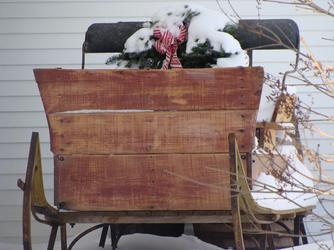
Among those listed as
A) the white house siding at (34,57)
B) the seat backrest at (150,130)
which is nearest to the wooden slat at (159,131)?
the seat backrest at (150,130)

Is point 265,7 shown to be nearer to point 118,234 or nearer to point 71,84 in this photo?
point 118,234

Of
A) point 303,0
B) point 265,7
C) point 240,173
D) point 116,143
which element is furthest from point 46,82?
point 265,7

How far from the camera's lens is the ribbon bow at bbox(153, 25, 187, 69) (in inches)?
124

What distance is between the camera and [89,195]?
2.56 metres

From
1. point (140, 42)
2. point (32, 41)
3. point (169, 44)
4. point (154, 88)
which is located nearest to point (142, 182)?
point (154, 88)

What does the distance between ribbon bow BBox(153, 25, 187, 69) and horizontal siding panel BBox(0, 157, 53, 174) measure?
226 cm

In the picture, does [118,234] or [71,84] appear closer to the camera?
A: [71,84]

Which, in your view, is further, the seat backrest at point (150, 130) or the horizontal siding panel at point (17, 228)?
the horizontal siding panel at point (17, 228)

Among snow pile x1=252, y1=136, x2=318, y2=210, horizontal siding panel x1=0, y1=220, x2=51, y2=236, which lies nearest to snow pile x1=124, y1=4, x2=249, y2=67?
snow pile x1=252, y1=136, x2=318, y2=210

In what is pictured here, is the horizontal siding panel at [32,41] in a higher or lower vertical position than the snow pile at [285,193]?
higher

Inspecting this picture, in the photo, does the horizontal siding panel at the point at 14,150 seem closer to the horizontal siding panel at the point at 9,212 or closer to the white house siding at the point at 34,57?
the white house siding at the point at 34,57

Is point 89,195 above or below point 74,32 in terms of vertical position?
below

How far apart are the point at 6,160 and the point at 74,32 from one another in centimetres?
116

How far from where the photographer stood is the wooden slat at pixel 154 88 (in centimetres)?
248
